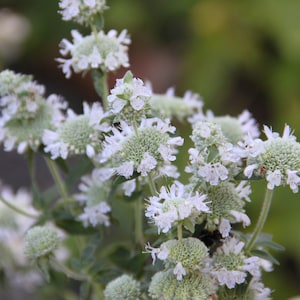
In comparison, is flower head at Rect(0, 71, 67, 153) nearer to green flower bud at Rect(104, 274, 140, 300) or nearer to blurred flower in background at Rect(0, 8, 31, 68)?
green flower bud at Rect(104, 274, 140, 300)

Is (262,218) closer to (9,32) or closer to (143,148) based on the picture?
(143,148)

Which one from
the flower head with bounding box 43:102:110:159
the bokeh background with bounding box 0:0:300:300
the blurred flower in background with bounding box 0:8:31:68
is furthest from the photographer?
the blurred flower in background with bounding box 0:8:31:68

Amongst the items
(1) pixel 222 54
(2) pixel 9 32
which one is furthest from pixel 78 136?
(1) pixel 222 54

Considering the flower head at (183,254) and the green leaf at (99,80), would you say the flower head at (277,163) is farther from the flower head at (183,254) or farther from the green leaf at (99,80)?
the green leaf at (99,80)

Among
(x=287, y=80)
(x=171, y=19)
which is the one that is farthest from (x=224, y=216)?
(x=171, y=19)

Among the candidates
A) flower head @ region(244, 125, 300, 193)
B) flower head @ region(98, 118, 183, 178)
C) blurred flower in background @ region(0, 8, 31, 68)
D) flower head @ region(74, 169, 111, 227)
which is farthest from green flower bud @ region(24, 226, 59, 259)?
blurred flower in background @ region(0, 8, 31, 68)

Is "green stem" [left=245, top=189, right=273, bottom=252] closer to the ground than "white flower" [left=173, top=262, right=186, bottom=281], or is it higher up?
higher up
